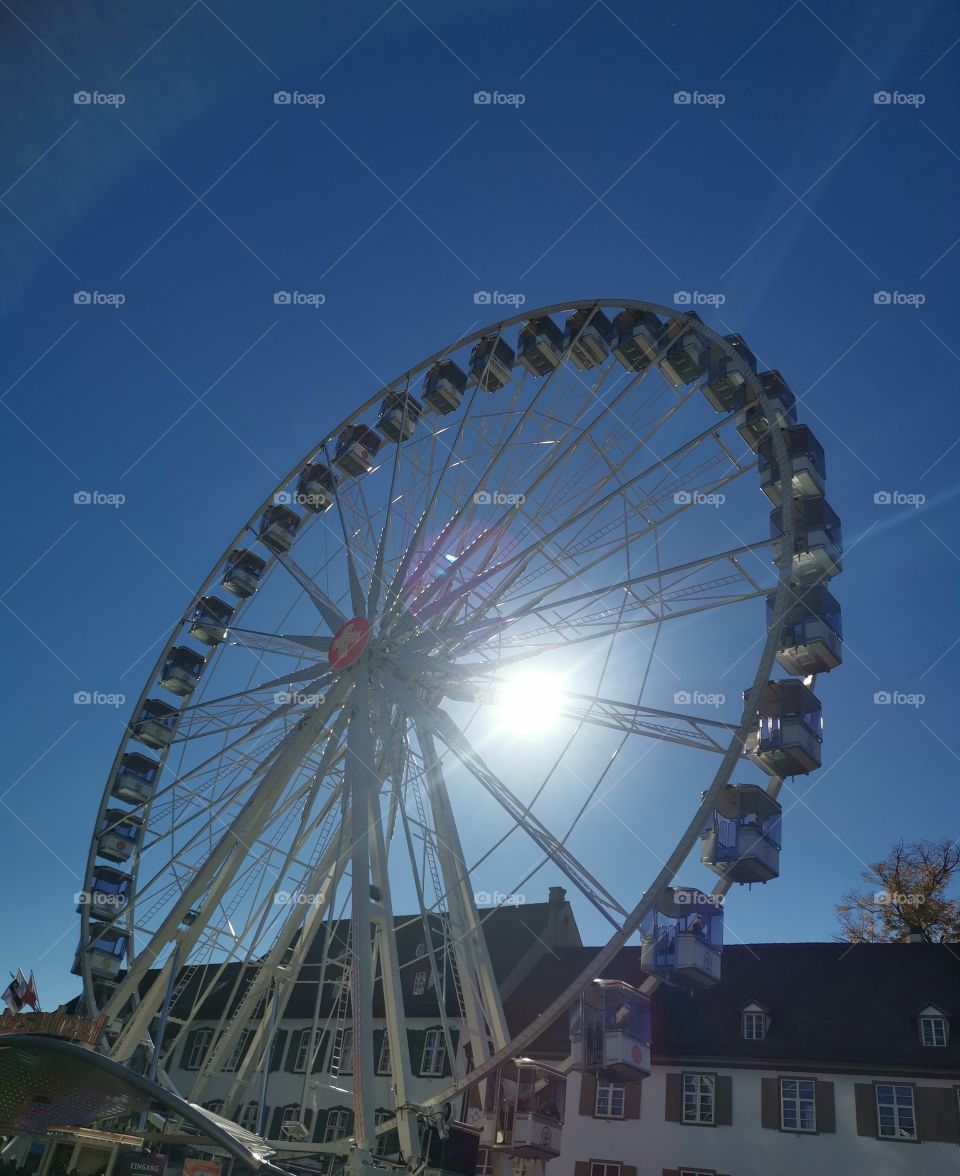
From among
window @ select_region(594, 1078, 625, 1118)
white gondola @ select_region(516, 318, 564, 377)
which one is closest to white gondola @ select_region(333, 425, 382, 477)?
white gondola @ select_region(516, 318, 564, 377)

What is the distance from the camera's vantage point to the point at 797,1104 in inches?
1056

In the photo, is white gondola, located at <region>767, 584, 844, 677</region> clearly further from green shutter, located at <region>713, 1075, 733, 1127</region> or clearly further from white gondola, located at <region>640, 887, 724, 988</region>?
green shutter, located at <region>713, 1075, 733, 1127</region>

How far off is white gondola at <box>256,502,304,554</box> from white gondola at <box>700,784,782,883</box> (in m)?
12.4

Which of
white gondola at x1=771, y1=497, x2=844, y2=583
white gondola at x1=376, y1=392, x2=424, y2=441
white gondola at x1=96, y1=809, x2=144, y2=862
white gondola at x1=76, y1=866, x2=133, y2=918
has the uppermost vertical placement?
white gondola at x1=376, y1=392, x2=424, y2=441

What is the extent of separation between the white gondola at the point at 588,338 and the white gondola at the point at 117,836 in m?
14.8

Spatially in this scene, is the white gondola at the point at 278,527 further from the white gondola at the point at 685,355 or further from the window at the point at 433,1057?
the window at the point at 433,1057

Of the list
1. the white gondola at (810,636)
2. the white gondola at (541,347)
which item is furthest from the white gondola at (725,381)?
the white gondola at (810,636)

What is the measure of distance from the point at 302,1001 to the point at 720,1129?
16294mm

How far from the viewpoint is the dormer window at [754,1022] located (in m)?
28.8

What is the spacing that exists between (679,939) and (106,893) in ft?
45.9

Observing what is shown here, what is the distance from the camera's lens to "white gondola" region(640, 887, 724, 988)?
58.7ft

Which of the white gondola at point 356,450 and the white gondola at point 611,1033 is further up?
the white gondola at point 356,450

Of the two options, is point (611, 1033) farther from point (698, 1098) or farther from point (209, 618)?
point (209, 618)

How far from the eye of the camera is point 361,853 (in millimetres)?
18422
